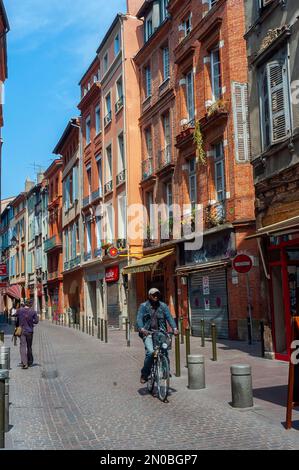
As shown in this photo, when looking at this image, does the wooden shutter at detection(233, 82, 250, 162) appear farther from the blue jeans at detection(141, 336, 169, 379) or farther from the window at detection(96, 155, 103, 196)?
the window at detection(96, 155, 103, 196)

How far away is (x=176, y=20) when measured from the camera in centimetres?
2355

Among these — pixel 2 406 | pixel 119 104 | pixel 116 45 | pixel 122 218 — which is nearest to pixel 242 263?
pixel 2 406

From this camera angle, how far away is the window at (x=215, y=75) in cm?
2005

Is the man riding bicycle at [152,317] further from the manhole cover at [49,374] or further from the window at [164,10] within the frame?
the window at [164,10]

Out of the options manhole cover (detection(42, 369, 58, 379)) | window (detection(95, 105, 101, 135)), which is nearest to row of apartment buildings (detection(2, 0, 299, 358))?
window (detection(95, 105, 101, 135))

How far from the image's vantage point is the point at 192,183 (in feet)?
72.7

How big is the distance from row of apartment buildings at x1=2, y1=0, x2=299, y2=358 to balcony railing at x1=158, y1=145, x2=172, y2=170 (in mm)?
108

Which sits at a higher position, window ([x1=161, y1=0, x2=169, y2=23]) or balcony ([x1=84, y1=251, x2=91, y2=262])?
window ([x1=161, y1=0, x2=169, y2=23])

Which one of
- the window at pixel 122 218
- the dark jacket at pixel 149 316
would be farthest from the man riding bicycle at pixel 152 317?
the window at pixel 122 218

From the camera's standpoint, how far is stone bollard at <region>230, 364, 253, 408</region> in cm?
778

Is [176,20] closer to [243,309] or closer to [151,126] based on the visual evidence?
[151,126]

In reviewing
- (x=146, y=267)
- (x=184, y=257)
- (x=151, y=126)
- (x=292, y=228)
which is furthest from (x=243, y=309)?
(x=151, y=126)

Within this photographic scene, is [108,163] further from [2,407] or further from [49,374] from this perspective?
[2,407]
